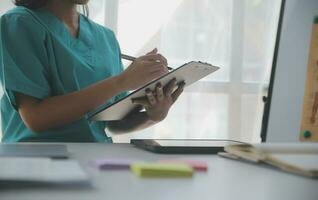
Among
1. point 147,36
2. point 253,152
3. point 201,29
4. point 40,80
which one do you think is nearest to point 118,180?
point 253,152

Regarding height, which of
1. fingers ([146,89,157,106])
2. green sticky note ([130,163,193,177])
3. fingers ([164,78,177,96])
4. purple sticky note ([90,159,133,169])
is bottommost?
purple sticky note ([90,159,133,169])

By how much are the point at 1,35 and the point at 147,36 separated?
2.75ft

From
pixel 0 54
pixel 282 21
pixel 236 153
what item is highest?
pixel 282 21

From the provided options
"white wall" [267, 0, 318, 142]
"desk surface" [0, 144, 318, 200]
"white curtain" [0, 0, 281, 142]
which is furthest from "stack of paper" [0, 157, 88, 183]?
"white curtain" [0, 0, 281, 142]

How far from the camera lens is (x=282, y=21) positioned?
30.0 inches

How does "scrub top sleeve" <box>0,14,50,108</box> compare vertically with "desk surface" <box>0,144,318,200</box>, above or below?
above

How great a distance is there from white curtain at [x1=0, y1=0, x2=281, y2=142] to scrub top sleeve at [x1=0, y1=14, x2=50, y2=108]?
2.46 ft

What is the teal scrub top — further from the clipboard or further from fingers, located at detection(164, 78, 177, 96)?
fingers, located at detection(164, 78, 177, 96)

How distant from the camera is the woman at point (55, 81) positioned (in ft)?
3.07

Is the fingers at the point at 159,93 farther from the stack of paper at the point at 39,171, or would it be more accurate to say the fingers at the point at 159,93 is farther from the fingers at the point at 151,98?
the stack of paper at the point at 39,171

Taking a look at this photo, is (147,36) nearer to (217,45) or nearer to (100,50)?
(217,45)

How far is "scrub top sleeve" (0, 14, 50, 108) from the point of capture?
0.94 meters

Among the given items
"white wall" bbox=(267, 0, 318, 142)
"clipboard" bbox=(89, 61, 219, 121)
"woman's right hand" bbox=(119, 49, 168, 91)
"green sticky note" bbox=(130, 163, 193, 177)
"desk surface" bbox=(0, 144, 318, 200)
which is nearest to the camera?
"desk surface" bbox=(0, 144, 318, 200)

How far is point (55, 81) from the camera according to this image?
100 centimetres
